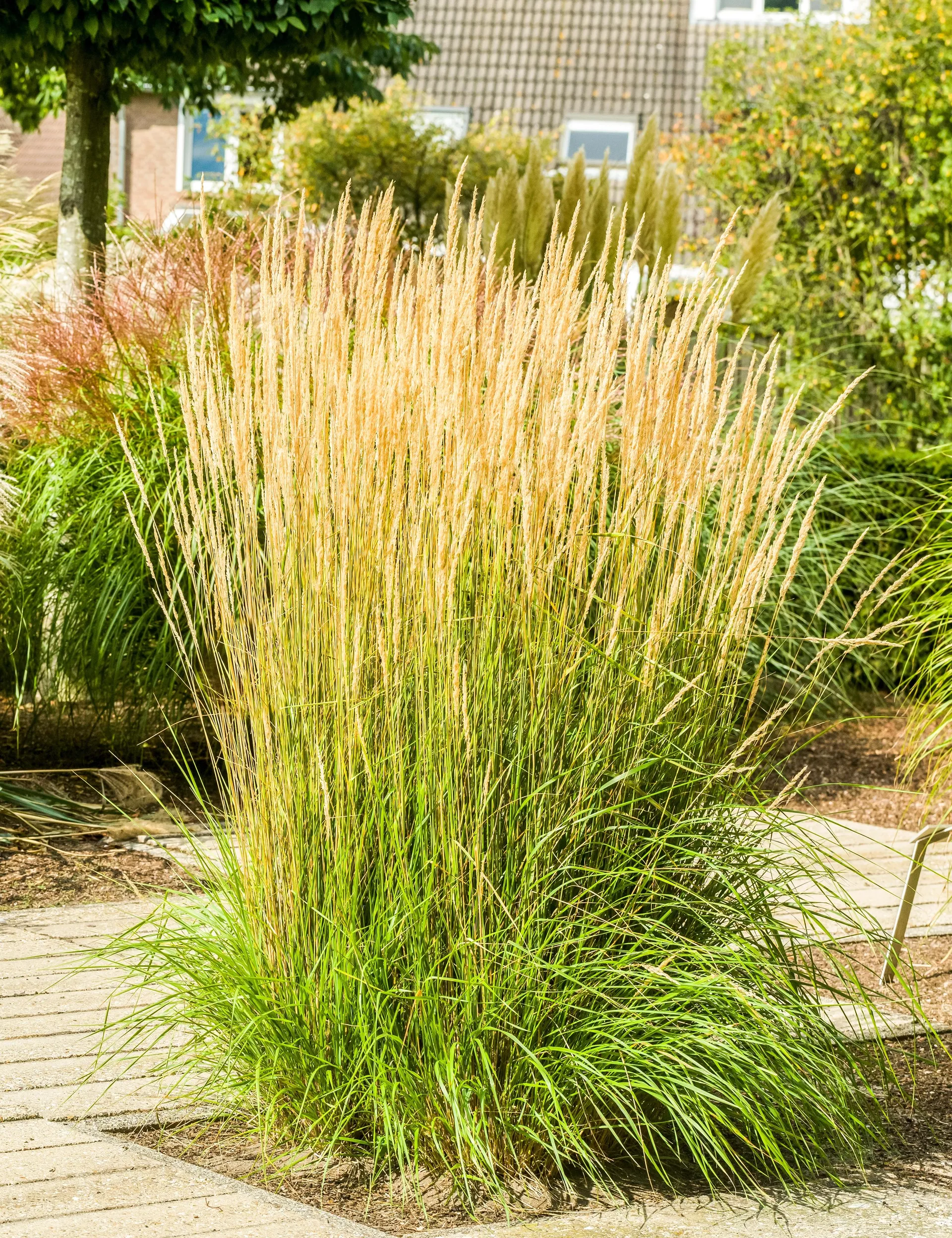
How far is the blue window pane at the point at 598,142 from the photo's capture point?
20.6m

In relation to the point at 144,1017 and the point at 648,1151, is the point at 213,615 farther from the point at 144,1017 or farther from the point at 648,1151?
the point at 648,1151

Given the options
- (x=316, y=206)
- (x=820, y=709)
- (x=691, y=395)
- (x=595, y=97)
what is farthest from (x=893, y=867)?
(x=595, y=97)

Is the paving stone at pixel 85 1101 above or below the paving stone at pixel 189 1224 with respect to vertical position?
below

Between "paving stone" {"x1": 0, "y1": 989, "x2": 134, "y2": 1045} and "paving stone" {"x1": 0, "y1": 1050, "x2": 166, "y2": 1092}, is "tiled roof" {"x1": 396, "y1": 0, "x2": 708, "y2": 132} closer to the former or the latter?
"paving stone" {"x1": 0, "y1": 989, "x2": 134, "y2": 1045}

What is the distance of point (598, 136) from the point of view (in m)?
20.8

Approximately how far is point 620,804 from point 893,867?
294cm

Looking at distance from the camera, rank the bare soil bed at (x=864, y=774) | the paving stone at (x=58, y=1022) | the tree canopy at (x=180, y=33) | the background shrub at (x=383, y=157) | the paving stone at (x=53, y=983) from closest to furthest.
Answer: the paving stone at (x=58, y=1022)
the paving stone at (x=53, y=983)
the bare soil bed at (x=864, y=774)
the tree canopy at (x=180, y=33)
the background shrub at (x=383, y=157)

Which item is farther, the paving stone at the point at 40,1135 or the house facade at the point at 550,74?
the house facade at the point at 550,74

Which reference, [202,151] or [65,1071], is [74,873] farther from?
[202,151]

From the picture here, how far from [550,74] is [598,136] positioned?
43.8 inches

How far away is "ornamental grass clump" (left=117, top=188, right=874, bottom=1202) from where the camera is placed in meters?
2.25

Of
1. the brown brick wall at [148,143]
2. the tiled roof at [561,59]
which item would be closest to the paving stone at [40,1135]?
the tiled roof at [561,59]

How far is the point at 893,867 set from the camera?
4824mm

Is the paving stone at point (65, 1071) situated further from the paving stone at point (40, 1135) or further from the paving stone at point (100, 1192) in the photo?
the paving stone at point (100, 1192)
